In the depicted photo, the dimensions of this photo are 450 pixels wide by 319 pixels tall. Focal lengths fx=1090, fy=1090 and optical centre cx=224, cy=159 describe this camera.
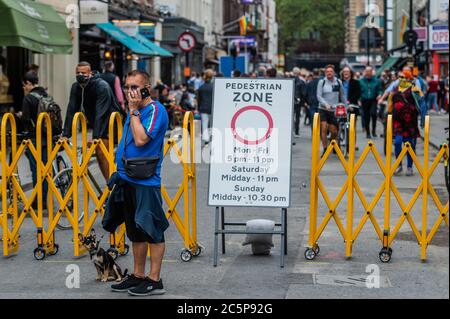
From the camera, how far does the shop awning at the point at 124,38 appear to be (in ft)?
118

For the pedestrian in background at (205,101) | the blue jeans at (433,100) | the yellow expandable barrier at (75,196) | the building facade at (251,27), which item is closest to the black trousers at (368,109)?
the pedestrian in background at (205,101)

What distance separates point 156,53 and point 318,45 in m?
128

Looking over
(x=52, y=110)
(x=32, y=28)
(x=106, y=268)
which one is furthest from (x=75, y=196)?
(x=32, y=28)

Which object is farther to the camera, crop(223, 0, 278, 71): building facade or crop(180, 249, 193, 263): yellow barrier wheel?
crop(223, 0, 278, 71): building facade

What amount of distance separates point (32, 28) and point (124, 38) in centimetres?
1297

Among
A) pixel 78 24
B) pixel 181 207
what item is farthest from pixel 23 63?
pixel 181 207

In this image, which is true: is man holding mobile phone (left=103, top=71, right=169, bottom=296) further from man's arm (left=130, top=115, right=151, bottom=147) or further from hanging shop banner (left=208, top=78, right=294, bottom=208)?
hanging shop banner (left=208, top=78, right=294, bottom=208)

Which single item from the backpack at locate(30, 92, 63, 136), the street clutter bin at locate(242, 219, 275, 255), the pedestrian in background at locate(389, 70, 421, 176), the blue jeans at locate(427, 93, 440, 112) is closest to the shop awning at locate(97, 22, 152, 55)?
the blue jeans at locate(427, 93, 440, 112)

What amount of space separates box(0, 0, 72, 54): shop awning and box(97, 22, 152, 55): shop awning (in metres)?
8.59

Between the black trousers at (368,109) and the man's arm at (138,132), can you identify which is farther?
the black trousers at (368,109)

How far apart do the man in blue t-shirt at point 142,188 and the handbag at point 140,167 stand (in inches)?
1.5

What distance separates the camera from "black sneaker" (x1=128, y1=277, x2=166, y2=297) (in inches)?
336

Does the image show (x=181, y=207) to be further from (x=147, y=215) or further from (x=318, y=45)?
(x=318, y=45)

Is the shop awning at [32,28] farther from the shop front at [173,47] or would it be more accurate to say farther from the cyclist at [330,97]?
the shop front at [173,47]
